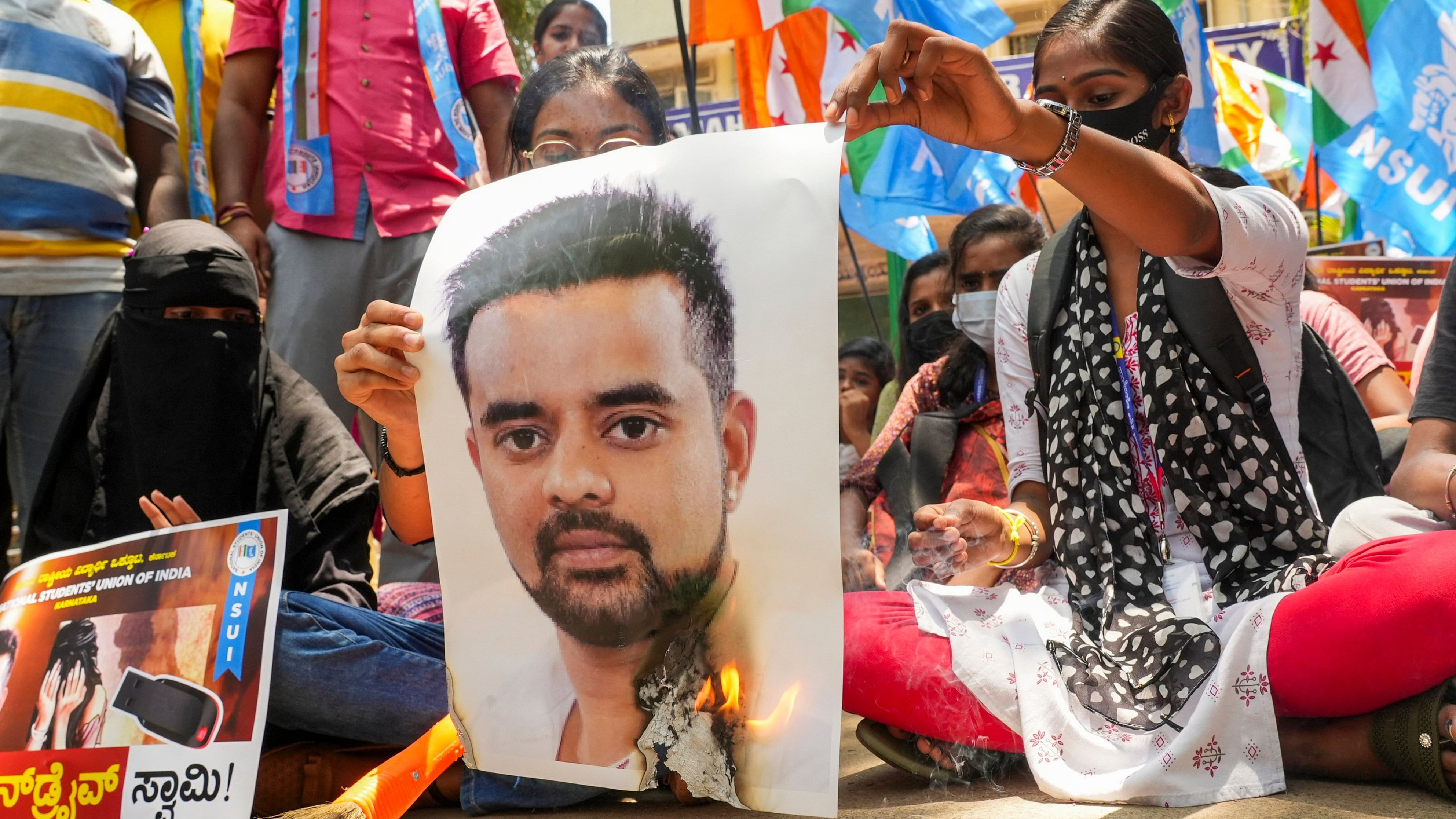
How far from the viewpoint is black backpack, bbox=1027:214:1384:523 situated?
6.02ft

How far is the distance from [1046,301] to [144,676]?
63.7 inches

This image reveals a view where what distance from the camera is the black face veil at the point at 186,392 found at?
2438 mm

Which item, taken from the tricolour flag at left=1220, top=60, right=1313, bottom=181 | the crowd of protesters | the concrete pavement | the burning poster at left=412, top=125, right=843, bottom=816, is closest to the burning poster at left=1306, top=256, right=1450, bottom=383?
the crowd of protesters

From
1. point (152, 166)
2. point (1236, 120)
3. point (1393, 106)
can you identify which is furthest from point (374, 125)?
point (1236, 120)

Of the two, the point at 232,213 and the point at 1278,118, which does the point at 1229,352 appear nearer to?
the point at 232,213

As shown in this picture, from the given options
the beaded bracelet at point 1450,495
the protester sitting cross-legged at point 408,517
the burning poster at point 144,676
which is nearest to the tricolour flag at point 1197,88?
the protester sitting cross-legged at point 408,517

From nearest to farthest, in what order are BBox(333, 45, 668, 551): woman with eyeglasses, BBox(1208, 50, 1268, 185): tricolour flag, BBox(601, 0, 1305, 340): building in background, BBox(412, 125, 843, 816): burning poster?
BBox(412, 125, 843, 816): burning poster, BBox(333, 45, 668, 551): woman with eyeglasses, BBox(601, 0, 1305, 340): building in background, BBox(1208, 50, 1268, 185): tricolour flag

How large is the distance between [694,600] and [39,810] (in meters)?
1.14

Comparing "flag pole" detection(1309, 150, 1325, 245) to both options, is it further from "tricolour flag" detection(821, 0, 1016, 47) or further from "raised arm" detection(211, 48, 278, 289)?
"raised arm" detection(211, 48, 278, 289)

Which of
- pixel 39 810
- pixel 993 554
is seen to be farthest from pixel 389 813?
pixel 993 554

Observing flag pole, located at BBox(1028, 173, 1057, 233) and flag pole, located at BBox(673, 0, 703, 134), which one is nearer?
flag pole, located at BBox(673, 0, 703, 134)

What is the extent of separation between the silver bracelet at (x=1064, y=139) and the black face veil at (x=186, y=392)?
1730 millimetres

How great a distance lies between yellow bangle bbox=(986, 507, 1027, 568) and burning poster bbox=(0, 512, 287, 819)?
1.16 m

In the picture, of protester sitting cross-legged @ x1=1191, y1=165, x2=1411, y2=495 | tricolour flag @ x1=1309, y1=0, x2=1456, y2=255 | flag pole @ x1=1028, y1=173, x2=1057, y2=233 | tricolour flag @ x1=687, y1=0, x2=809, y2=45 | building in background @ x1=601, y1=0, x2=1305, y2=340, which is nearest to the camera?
protester sitting cross-legged @ x1=1191, y1=165, x2=1411, y2=495
